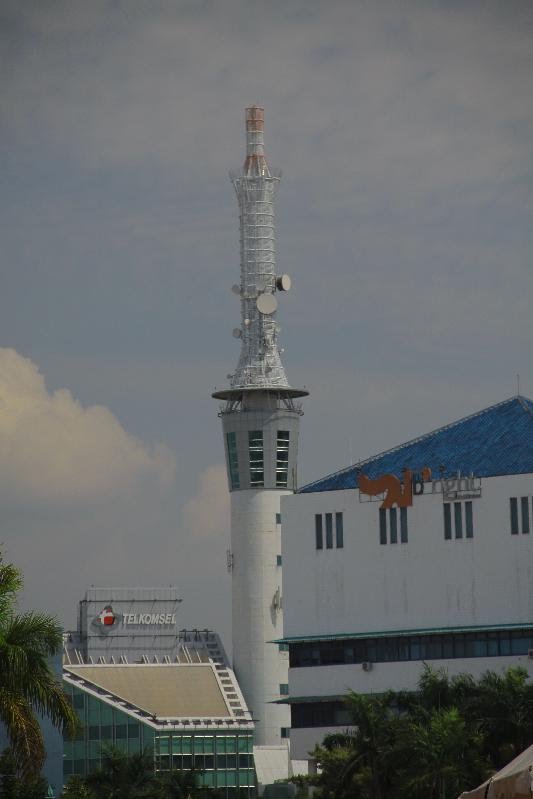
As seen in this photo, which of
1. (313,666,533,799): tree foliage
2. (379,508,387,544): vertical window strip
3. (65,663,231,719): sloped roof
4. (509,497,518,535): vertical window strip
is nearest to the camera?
(313,666,533,799): tree foliage

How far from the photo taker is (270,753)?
187375 millimetres

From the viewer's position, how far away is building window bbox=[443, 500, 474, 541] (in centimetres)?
14500

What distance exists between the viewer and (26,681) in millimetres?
48062

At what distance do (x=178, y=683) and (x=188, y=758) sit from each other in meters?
19.0

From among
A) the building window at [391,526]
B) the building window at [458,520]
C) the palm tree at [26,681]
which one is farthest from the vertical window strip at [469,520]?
the palm tree at [26,681]

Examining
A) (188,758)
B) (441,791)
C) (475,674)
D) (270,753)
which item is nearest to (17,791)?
(441,791)

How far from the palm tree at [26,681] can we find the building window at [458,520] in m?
98.0

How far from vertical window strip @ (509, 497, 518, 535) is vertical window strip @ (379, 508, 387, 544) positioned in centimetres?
1173

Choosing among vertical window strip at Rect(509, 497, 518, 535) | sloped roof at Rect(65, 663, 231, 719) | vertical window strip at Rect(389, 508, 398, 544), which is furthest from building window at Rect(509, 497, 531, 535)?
sloped roof at Rect(65, 663, 231, 719)

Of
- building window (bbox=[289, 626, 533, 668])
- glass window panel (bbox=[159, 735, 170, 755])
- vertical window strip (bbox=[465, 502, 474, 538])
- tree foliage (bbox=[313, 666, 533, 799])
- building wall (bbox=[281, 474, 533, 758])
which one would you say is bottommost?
tree foliage (bbox=[313, 666, 533, 799])

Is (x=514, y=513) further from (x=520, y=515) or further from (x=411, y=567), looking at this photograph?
(x=411, y=567)

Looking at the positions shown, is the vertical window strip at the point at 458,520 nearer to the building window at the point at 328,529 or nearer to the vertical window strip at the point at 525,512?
the vertical window strip at the point at 525,512

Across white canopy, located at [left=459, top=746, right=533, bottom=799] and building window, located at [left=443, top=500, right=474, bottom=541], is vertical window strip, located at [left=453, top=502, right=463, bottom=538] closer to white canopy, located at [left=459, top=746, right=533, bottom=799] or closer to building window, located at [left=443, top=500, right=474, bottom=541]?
building window, located at [left=443, top=500, right=474, bottom=541]

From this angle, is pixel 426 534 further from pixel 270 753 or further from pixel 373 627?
pixel 270 753
